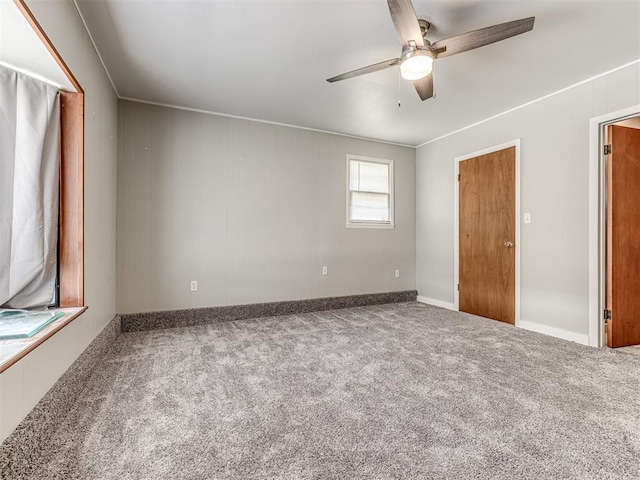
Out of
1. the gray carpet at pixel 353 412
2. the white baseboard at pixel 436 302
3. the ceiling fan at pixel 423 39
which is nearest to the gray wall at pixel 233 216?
the white baseboard at pixel 436 302

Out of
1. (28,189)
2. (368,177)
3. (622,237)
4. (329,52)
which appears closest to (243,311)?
(28,189)

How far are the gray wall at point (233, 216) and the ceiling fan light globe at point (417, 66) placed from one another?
2413 millimetres

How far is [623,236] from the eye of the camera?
302 centimetres

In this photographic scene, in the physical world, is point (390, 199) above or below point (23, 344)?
above

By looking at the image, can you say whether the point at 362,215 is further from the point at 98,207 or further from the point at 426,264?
the point at 98,207

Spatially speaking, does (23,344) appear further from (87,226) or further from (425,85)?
(425,85)

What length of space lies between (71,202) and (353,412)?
2271mm

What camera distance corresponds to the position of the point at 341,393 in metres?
2.04

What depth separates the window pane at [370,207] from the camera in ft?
15.9

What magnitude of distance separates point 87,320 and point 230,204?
6.62ft

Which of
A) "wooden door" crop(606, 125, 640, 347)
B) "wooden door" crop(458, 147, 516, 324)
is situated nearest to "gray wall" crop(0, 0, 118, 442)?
"wooden door" crop(458, 147, 516, 324)

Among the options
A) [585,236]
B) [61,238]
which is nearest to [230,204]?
[61,238]

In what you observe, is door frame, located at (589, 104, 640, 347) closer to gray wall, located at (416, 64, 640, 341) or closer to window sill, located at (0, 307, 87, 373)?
gray wall, located at (416, 64, 640, 341)

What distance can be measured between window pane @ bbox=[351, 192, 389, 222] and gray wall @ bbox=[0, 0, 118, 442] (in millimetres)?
3071
